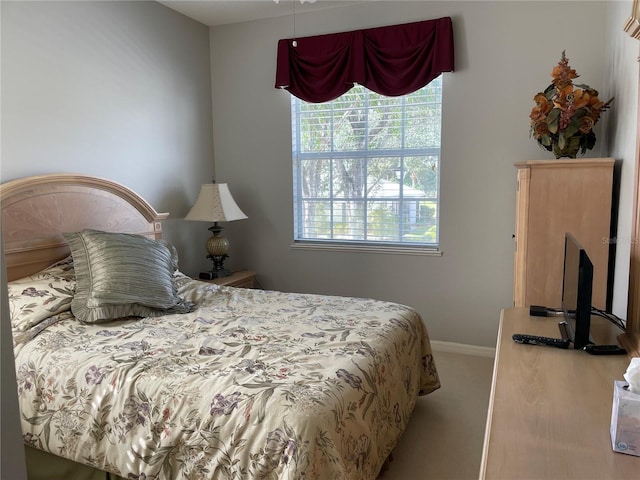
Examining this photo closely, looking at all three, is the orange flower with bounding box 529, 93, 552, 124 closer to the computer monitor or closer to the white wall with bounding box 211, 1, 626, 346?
the white wall with bounding box 211, 1, 626, 346

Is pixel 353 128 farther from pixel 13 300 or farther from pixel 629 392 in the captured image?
pixel 629 392

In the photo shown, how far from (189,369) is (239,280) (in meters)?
1.93

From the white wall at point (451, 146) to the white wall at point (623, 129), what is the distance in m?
0.36

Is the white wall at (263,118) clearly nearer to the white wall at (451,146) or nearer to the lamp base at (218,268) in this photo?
the white wall at (451,146)

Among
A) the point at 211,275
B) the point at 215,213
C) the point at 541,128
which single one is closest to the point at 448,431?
the point at 541,128

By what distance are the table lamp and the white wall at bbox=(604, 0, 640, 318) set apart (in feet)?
8.53

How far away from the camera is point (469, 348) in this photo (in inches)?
140

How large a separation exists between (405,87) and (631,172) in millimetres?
1830

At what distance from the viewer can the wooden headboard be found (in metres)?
2.45

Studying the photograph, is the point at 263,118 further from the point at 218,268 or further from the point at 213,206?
the point at 218,268

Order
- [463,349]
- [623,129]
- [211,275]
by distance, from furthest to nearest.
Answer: [211,275]
[463,349]
[623,129]

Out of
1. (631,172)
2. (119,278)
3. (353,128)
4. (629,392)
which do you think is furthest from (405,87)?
(629,392)

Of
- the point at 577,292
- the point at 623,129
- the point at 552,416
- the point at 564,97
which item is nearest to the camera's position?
the point at 552,416

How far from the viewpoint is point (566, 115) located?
2.37 metres
